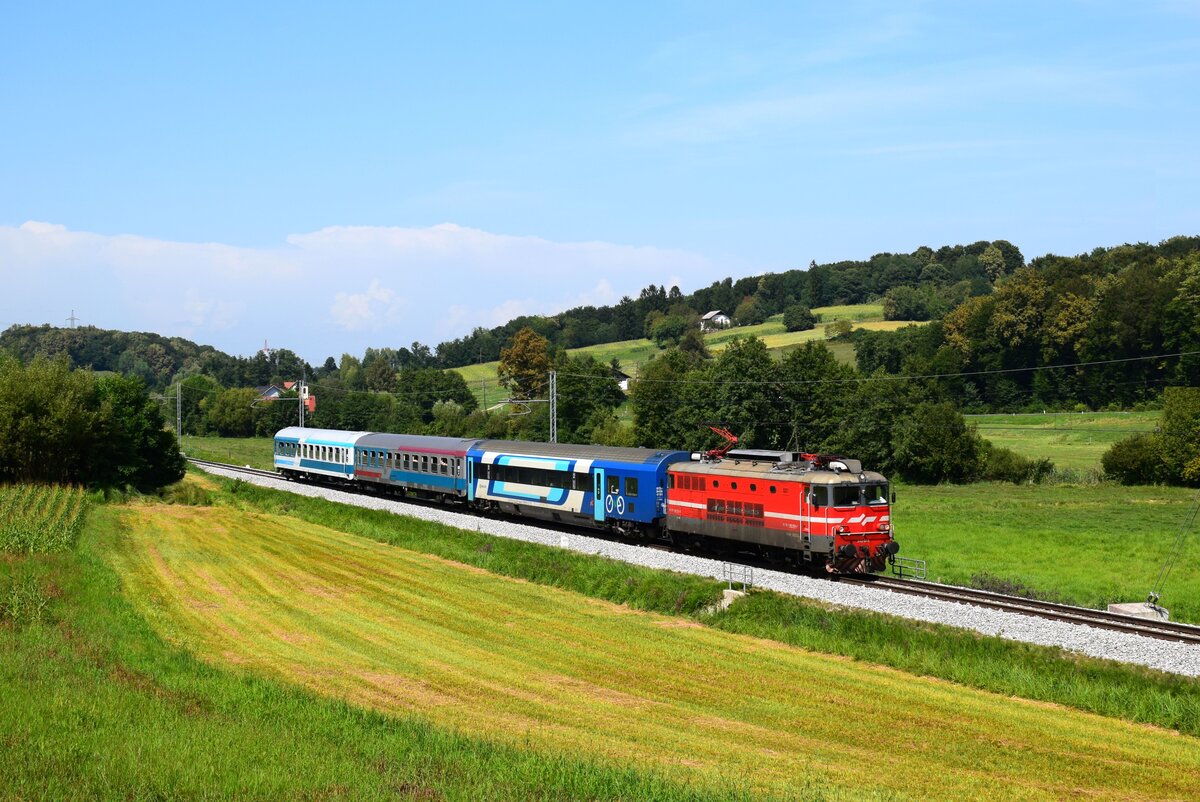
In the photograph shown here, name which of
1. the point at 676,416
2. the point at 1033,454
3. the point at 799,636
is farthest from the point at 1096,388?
the point at 799,636

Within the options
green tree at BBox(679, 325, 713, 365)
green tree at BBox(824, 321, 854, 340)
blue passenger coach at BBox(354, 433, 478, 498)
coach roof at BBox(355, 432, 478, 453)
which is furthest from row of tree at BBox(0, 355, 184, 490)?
green tree at BBox(824, 321, 854, 340)

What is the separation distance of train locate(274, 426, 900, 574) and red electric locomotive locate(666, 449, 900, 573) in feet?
0.11

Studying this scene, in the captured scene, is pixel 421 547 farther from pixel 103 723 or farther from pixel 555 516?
pixel 103 723

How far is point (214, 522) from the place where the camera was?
165 feet

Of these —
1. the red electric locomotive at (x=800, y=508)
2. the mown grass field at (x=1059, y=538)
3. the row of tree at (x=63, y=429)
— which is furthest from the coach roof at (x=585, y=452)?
the row of tree at (x=63, y=429)

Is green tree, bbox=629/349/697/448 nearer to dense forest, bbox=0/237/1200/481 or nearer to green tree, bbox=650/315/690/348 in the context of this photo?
dense forest, bbox=0/237/1200/481

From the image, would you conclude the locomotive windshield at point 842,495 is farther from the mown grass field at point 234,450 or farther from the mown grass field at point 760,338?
the mown grass field at point 760,338

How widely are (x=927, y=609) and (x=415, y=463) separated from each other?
35.8 meters

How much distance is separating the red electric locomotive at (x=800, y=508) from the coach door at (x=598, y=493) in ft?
19.9

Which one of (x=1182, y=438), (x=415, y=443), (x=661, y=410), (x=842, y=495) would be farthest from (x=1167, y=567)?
(x=661, y=410)

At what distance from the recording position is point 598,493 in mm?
42469

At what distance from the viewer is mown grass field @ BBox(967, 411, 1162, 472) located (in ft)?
271

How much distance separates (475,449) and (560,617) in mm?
24255

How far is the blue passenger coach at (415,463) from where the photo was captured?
177ft
